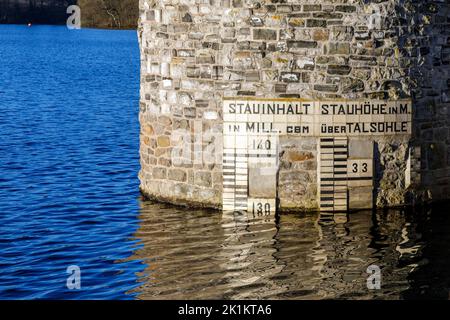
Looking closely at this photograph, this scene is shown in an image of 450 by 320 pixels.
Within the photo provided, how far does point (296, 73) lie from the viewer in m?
16.7

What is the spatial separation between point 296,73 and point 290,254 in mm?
3156

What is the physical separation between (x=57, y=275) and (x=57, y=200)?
4.98m

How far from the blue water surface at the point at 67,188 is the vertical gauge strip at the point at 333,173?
3075 millimetres

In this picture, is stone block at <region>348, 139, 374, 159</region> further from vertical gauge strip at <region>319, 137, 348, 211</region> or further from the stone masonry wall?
the stone masonry wall

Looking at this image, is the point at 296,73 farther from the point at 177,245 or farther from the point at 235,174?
the point at 177,245

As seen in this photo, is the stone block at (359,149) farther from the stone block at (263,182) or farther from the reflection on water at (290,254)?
the stone block at (263,182)

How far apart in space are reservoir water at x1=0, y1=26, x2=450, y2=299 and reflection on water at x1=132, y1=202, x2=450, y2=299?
0.02 metres

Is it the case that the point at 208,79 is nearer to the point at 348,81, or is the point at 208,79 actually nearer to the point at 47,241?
the point at 348,81

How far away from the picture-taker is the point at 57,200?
19.0 meters

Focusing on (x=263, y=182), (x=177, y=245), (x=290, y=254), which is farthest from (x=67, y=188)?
(x=290, y=254)

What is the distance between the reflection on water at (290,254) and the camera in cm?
1351

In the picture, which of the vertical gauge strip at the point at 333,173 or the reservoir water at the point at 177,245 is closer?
the reservoir water at the point at 177,245

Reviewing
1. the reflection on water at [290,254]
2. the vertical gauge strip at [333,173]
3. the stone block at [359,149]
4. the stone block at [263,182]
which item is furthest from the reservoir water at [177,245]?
the stone block at [359,149]

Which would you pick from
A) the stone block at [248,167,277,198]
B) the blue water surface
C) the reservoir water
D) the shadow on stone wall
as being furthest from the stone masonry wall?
the blue water surface
